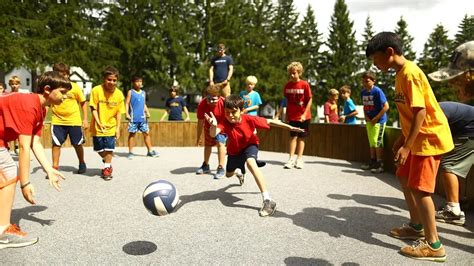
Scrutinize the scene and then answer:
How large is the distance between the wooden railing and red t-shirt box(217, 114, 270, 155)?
285 cm

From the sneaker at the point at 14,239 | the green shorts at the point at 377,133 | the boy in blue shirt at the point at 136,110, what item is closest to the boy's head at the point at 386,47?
the sneaker at the point at 14,239

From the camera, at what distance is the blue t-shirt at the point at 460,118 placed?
4.11m

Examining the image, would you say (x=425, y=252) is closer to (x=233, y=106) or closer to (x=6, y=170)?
(x=233, y=106)

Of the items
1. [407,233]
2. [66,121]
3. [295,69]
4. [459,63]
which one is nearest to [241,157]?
[407,233]

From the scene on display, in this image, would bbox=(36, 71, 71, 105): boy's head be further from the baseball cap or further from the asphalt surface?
the baseball cap

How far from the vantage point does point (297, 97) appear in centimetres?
759

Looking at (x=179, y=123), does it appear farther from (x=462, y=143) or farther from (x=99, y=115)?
(x=462, y=143)

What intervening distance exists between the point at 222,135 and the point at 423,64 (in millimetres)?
43547

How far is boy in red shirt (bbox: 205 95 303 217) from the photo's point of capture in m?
4.58

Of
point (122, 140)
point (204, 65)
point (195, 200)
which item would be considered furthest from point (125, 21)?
point (195, 200)

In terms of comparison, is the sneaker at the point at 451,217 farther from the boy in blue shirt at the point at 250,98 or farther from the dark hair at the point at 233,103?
the boy in blue shirt at the point at 250,98

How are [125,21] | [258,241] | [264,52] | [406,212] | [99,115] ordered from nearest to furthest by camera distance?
[258,241], [406,212], [99,115], [125,21], [264,52]

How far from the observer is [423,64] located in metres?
43.4

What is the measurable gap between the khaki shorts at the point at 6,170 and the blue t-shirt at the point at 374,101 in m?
6.08
